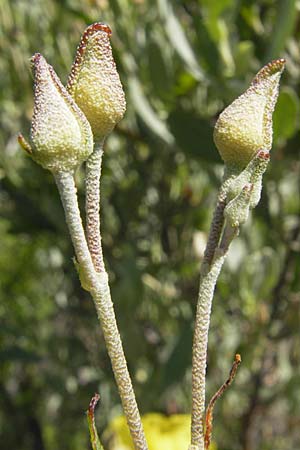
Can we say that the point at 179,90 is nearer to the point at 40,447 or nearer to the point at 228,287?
the point at 228,287

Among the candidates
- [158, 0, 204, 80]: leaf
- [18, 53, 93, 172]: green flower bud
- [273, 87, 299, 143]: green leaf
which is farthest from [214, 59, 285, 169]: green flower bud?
[158, 0, 204, 80]: leaf

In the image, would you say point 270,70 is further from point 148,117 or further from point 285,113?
point 148,117

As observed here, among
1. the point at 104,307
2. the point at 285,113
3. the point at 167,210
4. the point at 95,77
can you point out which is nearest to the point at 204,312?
the point at 104,307

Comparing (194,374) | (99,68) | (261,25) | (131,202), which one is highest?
(261,25)

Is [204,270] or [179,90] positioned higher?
[179,90]

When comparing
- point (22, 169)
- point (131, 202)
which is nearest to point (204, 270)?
point (131, 202)
